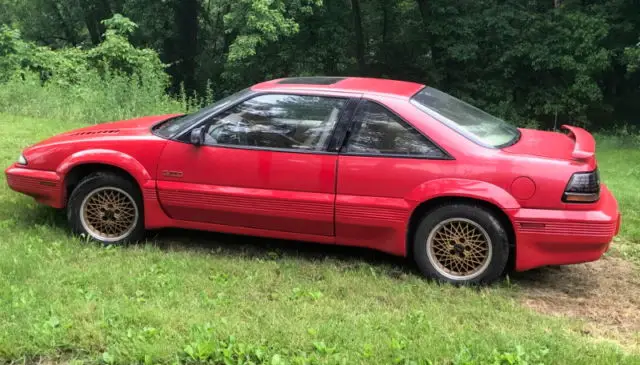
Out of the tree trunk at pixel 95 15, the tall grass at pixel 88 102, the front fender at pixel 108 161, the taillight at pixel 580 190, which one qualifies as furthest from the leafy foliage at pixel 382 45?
the taillight at pixel 580 190

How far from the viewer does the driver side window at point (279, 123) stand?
4.71m

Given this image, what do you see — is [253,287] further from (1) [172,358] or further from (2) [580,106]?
(2) [580,106]

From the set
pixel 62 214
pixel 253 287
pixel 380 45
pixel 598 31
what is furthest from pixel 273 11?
pixel 253 287

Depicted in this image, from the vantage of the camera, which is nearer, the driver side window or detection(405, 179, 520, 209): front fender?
detection(405, 179, 520, 209): front fender

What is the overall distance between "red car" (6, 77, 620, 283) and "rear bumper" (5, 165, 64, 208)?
0.04 feet

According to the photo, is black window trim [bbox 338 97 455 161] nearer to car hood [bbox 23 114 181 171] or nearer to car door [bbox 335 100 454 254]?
car door [bbox 335 100 454 254]

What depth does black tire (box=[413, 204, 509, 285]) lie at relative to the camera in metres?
4.30

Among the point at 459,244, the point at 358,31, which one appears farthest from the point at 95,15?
the point at 459,244

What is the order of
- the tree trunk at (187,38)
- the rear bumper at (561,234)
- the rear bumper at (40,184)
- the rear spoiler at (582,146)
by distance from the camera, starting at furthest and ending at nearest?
the tree trunk at (187,38)
the rear bumper at (40,184)
the rear spoiler at (582,146)
the rear bumper at (561,234)

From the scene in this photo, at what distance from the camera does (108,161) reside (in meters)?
4.95

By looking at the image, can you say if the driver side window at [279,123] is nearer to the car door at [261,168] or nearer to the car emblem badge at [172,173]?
the car door at [261,168]

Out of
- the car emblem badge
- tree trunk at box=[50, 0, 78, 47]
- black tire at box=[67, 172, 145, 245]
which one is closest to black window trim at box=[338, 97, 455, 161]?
the car emblem badge

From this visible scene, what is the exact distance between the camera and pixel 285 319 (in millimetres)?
3594

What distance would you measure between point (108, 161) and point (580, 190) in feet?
11.9
